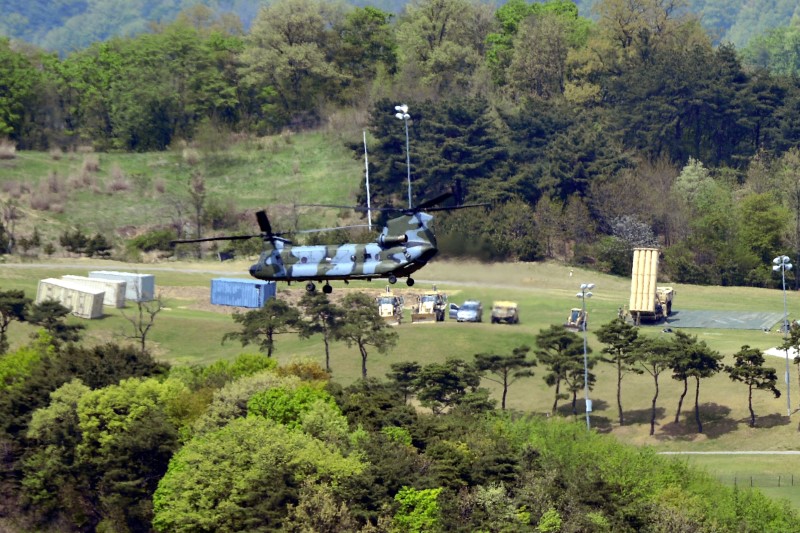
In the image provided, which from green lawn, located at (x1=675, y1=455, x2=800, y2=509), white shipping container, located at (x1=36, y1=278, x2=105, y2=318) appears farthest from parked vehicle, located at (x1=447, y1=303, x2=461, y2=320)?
white shipping container, located at (x1=36, y1=278, x2=105, y2=318)

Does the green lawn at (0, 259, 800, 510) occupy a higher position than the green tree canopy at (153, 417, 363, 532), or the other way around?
the green lawn at (0, 259, 800, 510)

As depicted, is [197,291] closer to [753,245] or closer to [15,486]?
[15,486]

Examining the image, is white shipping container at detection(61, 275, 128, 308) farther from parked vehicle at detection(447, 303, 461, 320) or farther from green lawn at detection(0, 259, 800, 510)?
parked vehicle at detection(447, 303, 461, 320)

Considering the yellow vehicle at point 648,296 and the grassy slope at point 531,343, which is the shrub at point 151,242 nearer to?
the grassy slope at point 531,343

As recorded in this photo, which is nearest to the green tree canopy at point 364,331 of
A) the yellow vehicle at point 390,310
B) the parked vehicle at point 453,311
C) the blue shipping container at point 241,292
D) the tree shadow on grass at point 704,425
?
the yellow vehicle at point 390,310

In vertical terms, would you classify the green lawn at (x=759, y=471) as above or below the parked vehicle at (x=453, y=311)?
below

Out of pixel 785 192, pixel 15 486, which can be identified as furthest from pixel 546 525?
pixel 785 192
